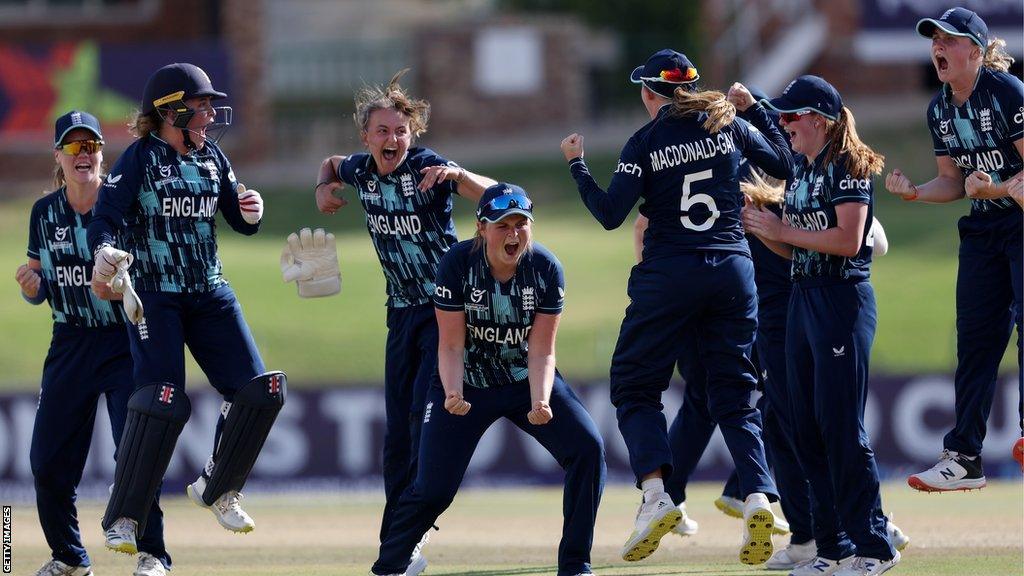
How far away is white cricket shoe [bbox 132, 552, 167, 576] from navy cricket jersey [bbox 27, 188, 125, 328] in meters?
1.28

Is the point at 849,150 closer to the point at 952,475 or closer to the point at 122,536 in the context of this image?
the point at 952,475

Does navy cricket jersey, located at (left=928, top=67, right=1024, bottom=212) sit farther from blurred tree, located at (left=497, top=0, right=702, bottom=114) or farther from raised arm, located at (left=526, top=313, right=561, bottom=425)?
blurred tree, located at (left=497, top=0, right=702, bottom=114)

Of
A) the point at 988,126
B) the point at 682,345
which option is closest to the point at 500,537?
the point at 682,345

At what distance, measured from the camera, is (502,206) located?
720 centimetres

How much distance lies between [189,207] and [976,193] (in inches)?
156

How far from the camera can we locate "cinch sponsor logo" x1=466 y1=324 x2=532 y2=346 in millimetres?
7402

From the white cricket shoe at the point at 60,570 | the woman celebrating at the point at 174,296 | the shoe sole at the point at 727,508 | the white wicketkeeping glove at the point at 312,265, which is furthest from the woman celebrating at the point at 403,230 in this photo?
the shoe sole at the point at 727,508

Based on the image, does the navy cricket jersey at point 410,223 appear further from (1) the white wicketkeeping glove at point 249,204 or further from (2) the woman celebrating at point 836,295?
(2) the woman celebrating at point 836,295

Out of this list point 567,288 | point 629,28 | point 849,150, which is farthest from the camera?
point 629,28

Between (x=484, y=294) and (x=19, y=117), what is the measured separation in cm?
2164

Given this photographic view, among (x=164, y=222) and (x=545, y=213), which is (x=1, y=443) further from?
(x=545, y=213)

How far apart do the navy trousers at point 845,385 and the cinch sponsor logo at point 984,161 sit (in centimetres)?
104

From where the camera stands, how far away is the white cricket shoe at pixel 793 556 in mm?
8422

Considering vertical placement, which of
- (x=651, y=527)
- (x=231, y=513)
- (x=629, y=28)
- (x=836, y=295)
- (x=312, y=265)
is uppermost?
(x=629, y=28)
